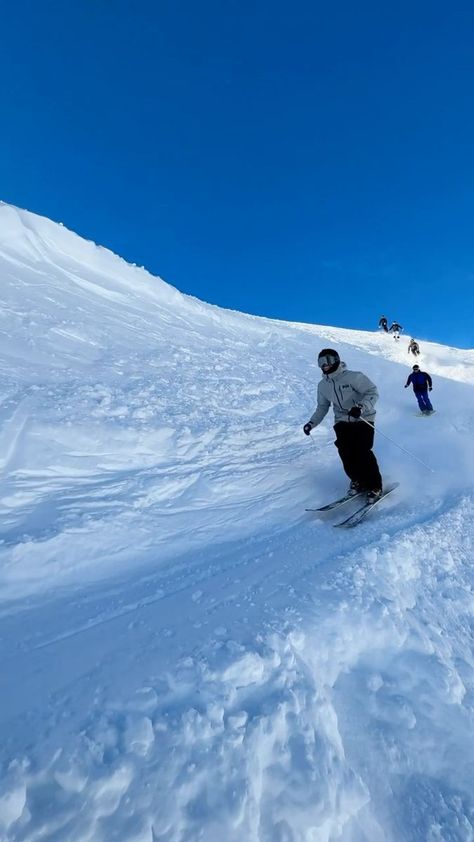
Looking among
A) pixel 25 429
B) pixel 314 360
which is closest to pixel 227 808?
pixel 25 429

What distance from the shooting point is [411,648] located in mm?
3162

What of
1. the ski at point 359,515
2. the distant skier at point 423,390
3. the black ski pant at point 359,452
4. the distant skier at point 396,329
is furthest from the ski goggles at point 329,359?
the distant skier at point 396,329

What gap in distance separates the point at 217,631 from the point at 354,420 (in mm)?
4120

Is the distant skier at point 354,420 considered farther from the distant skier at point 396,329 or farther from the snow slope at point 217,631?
the distant skier at point 396,329

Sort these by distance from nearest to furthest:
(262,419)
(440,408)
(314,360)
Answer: (262,419) → (440,408) → (314,360)

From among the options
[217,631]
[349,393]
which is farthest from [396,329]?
[217,631]

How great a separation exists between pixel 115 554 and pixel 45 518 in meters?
1.00

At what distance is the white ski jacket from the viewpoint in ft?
21.5

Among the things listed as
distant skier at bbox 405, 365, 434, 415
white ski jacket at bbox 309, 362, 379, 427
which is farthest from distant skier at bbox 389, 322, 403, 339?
white ski jacket at bbox 309, 362, 379, 427

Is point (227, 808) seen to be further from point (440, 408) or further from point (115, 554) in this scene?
point (440, 408)

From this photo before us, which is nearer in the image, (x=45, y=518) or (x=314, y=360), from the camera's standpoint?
(x=45, y=518)

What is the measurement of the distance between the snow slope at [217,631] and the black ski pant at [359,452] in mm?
503

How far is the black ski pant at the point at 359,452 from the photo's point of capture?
6285mm

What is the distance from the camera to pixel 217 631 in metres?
3.21
